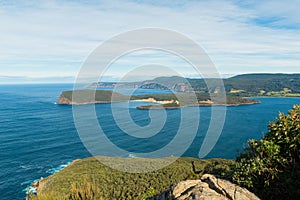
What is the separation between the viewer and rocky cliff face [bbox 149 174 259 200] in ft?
22.6

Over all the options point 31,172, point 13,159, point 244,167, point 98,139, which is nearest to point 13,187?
point 31,172

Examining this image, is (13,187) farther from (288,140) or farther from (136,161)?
(288,140)

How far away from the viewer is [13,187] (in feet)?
119

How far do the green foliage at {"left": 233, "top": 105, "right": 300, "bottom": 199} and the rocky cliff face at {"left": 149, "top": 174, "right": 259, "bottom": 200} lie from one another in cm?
197

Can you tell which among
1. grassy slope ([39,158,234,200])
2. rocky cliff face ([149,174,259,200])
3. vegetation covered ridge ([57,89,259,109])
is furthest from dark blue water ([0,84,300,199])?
rocky cliff face ([149,174,259,200])

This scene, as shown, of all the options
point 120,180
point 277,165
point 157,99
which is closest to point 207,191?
point 277,165

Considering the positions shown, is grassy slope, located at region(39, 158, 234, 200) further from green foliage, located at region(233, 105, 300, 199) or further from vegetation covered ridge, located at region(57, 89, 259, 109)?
vegetation covered ridge, located at region(57, 89, 259, 109)

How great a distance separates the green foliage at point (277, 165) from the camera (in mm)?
9242

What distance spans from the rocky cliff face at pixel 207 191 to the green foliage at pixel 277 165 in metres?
1.97

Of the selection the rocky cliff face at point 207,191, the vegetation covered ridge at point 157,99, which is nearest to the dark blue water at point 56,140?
the vegetation covered ridge at point 157,99

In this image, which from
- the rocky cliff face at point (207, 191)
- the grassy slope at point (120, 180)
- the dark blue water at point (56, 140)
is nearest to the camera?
the rocky cliff face at point (207, 191)

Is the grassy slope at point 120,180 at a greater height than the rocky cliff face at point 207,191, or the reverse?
the rocky cliff face at point 207,191

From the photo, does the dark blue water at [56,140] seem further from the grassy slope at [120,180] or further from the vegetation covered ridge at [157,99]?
the vegetation covered ridge at [157,99]

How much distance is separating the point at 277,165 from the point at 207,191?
4.45 metres
